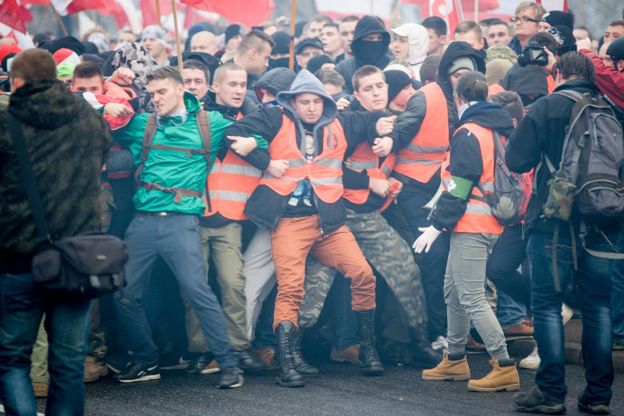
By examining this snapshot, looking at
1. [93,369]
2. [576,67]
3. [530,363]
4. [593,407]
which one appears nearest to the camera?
[593,407]

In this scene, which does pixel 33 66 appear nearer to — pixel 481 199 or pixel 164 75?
pixel 164 75

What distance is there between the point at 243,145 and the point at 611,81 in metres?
2.63

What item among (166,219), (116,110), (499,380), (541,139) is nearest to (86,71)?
(116,110)

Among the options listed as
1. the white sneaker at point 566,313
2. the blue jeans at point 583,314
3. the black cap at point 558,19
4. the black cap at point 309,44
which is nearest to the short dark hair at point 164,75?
the blue jeans at point 583,314

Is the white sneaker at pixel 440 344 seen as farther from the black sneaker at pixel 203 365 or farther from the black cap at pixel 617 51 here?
the black cap at pixel 617 51

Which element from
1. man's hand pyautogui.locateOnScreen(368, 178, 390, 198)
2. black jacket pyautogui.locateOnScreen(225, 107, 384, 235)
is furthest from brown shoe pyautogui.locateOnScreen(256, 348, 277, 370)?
man's hand pyautogui.locateOnScreen(368, 178, 390, 198)

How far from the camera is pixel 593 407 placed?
21.8ft

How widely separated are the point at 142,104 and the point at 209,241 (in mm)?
1207

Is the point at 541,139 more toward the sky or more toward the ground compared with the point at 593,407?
more toward the sky

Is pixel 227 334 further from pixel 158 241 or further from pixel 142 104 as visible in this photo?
pixel 142 104

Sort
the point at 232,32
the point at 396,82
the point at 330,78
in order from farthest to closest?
the point at 232,32 → the point at 330,78 → the point at 396,82

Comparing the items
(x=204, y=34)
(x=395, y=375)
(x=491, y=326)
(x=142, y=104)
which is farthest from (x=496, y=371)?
(x=204, y=34)

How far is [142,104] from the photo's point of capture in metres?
8.46

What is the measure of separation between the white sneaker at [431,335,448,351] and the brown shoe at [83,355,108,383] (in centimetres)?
258
